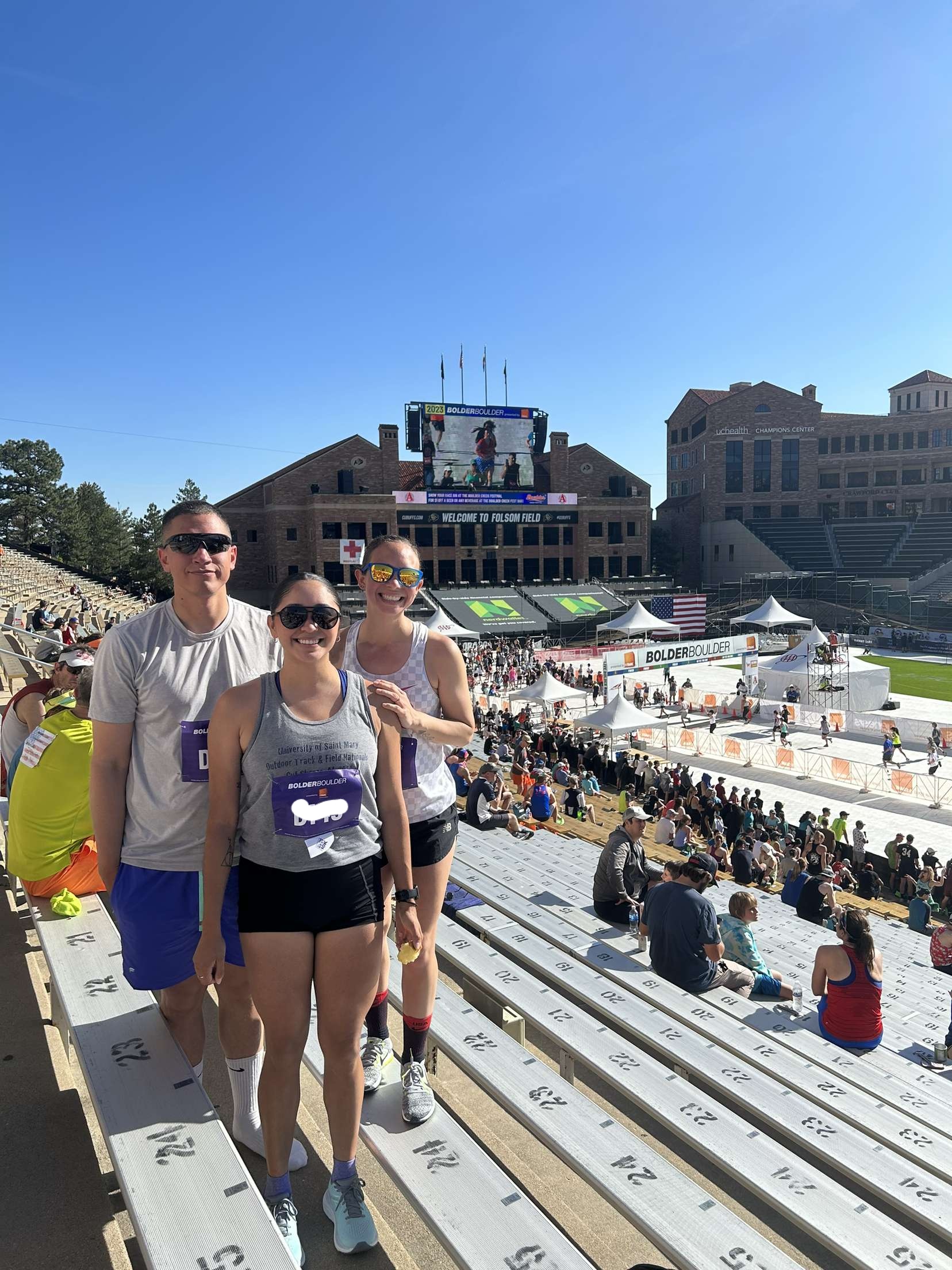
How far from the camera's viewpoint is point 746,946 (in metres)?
5.79

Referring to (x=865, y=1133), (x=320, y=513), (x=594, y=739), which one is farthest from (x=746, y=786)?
(x=320, y=513)

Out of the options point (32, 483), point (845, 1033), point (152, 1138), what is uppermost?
point (32, 483)

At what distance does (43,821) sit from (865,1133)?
13.2ft

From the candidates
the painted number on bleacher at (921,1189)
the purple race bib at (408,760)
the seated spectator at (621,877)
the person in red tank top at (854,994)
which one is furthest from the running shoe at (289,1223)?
the seated spectator at (621,877)

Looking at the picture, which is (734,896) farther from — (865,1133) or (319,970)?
(319,970)

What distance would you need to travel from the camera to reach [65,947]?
3.58 meters

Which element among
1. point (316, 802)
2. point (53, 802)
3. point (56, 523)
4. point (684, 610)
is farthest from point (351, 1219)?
point (56, 523)

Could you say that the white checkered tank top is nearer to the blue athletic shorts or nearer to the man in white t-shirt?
the man in white t-shirt

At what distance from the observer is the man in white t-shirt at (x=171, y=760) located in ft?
8.44

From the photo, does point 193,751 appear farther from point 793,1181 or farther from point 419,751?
point 793,1181

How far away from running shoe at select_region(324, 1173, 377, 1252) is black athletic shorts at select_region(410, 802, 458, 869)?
99cm

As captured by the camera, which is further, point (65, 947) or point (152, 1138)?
point (65, 947)

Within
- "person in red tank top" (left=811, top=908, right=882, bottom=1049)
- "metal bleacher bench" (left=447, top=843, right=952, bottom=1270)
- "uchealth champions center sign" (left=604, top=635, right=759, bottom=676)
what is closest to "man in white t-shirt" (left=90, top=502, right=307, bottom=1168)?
"metal bleacher bench" (left=447, top=843, right=952, bottom=1270)

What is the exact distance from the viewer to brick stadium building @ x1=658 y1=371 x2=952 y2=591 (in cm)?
6181
